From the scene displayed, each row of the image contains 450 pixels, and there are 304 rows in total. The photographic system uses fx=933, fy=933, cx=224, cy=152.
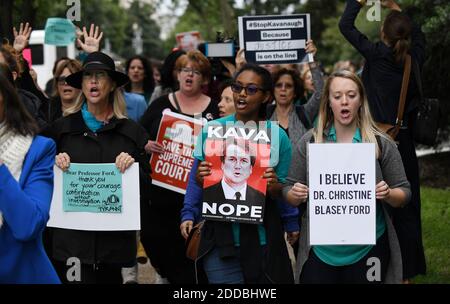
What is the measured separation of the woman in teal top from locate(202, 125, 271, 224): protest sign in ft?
0.62

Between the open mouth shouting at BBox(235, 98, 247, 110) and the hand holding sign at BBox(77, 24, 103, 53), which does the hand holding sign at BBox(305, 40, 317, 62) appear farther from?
the open mouth shouting at BBox(235, 98, 247, 110)

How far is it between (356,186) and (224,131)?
862mm

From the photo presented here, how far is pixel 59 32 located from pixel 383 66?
15.3 feet

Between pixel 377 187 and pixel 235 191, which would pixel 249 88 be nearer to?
pixel 235 191

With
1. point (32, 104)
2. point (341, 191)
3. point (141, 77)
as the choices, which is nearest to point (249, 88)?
point (341, 191)

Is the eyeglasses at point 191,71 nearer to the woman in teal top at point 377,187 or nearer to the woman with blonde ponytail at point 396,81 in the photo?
the woman with blonde ponytail at point 396,81

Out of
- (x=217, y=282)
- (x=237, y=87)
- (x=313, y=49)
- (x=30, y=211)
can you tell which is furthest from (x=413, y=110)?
(x=30, y=211)

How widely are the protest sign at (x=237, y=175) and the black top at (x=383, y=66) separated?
226cm

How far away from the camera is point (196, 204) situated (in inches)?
229

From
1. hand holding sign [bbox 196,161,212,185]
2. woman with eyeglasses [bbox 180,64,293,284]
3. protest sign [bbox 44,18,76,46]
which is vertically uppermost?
protest sign [bbox 44,18,76,46]

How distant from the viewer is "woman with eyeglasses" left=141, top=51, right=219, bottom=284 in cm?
785

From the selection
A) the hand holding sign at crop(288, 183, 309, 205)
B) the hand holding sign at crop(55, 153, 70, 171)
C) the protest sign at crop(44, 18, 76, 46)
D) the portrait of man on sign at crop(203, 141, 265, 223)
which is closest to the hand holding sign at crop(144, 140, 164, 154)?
the hand holding sign at crop(55, 153, 70, 171)

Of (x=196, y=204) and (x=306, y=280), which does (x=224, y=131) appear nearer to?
(x=196, y=204)

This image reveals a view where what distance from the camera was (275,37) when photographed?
855 cm
